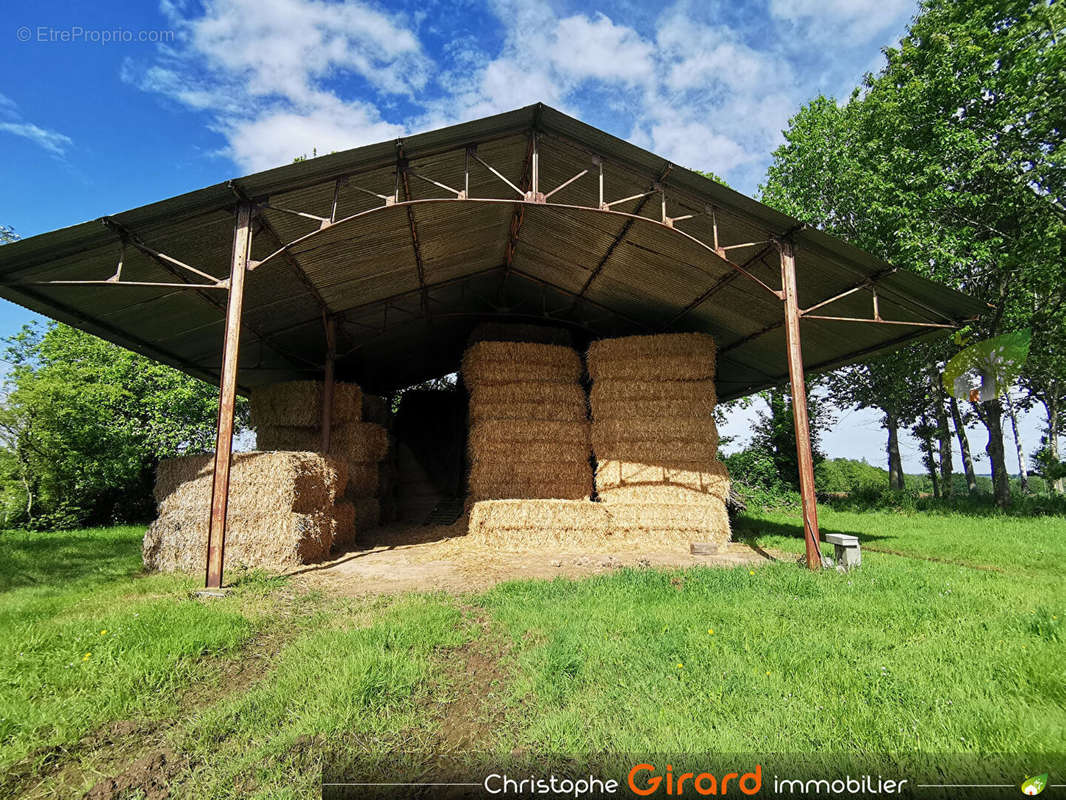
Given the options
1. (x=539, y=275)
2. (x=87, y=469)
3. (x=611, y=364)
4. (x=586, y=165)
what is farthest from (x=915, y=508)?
(x=87, y=469)

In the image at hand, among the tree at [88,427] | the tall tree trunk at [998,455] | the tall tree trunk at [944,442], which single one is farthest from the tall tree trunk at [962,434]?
the tree at [88,427]

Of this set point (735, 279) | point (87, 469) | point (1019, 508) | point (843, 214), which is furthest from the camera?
point (843, 214)

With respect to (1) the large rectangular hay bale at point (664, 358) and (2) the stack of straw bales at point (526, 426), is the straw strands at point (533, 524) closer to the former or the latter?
(2) the stack of straw bales at point (526, 426)

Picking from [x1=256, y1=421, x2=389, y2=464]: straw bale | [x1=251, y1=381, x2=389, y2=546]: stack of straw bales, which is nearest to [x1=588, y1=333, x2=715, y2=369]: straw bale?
[x1=256, y1=421, x2=389, y2=464]: straw bale

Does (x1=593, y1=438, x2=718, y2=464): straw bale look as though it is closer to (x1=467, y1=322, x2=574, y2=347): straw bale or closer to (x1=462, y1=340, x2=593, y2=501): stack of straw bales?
(x1=462, y1=340, x2=593, y2=501): stack of straw bales

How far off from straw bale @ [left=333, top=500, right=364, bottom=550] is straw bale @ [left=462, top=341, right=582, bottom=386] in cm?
448

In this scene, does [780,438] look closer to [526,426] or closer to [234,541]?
[526,426]

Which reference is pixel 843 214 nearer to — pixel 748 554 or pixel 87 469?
pixel 748 554

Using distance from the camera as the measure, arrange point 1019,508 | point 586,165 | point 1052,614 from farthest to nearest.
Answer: point 1019,508, point 586,165, point 1052,614

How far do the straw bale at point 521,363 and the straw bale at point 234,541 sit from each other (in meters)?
6.09

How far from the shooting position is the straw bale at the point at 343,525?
9953mm

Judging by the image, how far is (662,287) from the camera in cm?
1220

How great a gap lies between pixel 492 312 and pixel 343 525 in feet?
27.5

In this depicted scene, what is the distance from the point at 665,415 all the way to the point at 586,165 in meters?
5.73
